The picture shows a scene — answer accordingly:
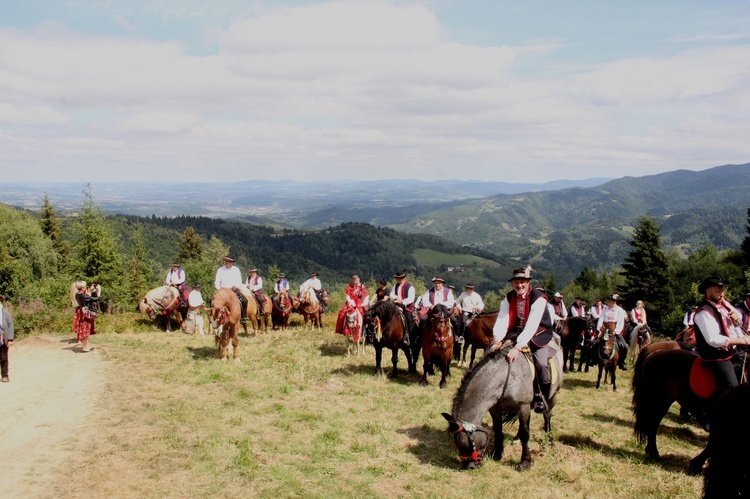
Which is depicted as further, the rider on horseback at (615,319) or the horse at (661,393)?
the rider on horseback at (615,319)

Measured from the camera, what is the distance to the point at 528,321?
23.7 feet

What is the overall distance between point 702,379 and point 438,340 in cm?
559

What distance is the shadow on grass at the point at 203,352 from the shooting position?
14.6 m

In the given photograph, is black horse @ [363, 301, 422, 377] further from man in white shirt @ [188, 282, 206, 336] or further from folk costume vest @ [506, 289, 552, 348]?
man in white shirt @ [188, 282, 206, 336]

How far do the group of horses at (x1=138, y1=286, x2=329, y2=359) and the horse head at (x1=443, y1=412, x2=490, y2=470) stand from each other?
8.94 metres

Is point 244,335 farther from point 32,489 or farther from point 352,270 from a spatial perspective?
point 352,270

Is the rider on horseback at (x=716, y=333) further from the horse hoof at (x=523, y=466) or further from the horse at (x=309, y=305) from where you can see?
the horse at (x=309, y=305)

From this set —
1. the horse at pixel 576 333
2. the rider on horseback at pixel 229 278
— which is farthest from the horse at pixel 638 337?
the rider on horseback at pixel 229 278

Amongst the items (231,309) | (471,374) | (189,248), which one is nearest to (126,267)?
(189,248)

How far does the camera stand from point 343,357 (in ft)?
50.5

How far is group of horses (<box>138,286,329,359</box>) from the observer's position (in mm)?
13875

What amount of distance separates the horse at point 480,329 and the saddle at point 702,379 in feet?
24.0

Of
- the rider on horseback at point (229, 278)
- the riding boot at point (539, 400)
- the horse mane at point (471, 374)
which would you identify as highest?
the rider on horseback at point (229, 278)

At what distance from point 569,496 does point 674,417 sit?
6.56m
